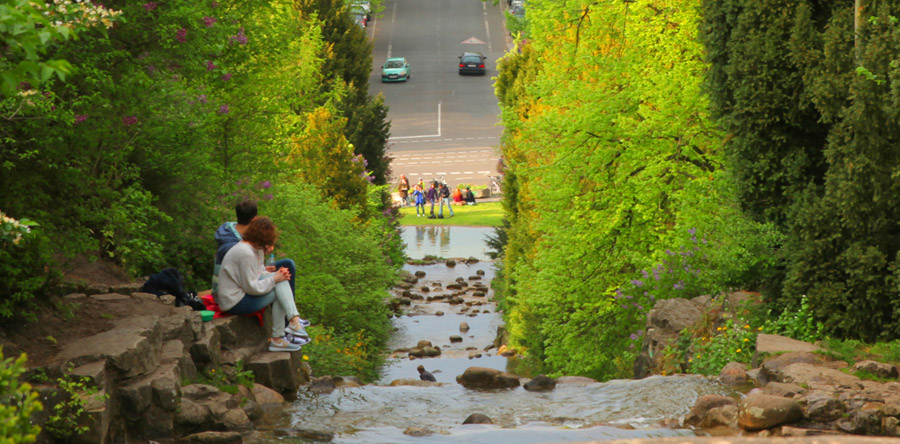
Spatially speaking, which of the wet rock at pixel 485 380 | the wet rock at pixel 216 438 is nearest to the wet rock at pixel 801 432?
the wet rock at pixel 216 438

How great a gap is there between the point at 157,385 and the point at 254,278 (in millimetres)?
2436

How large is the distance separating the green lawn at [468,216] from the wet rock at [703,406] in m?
40.2

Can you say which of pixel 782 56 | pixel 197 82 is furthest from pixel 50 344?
pixel 782 56

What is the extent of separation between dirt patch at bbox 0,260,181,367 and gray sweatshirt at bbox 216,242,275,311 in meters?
0.63

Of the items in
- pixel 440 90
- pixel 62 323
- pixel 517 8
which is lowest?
pixel 62 323

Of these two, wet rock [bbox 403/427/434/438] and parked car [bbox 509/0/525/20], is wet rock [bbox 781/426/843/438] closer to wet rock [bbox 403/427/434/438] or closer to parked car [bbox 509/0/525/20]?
wet rock [bbox 403/427/434/438]

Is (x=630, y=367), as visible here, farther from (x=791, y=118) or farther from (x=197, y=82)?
(x=197, y=82)

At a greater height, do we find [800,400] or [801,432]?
[800,400]

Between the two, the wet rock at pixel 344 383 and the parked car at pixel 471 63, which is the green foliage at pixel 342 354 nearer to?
the wet rock at pixel 344 383

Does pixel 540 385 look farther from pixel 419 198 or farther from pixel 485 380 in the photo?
pixel 419 198

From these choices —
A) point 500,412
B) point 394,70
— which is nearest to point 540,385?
point 500,412

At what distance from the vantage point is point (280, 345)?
1148cm

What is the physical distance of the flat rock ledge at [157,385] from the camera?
7941 millimetres

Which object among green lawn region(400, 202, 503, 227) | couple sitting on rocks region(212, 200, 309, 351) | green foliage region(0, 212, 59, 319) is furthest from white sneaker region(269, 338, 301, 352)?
green lawn region(400, 202, 503, 227)
